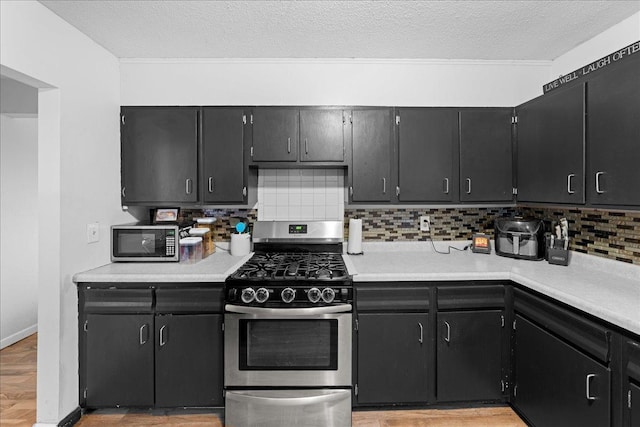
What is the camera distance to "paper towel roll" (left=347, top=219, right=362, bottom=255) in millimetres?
2717

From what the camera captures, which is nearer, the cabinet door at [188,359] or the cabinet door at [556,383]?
the cabinet door at [556,383]

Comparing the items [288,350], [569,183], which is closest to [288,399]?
[288,350]

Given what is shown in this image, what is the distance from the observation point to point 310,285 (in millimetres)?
2057

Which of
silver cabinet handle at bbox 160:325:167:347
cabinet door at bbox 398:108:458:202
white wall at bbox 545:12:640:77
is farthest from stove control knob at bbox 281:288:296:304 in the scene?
white wall at bbox 545:12:640:77

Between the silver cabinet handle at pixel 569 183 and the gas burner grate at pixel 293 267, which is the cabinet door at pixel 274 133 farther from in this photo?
the silver cabinet handle at pixel 569 183

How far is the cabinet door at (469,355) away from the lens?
2.17 metres

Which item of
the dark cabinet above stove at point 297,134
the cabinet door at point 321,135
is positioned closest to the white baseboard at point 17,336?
the dark cabinet above stove at point 297,134

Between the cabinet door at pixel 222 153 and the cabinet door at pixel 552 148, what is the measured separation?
2.18m

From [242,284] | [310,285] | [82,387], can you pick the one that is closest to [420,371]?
[310,285]

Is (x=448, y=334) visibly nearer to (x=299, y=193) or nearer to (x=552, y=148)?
(x=552, y=148)

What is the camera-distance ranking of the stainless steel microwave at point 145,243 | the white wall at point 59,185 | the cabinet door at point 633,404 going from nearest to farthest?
the cabinet door at point 633,404 → the white wall at point 59,185 → the stainless steel microwave at point 145,243

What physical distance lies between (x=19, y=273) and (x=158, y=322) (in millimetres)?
2512

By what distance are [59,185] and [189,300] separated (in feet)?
3.59

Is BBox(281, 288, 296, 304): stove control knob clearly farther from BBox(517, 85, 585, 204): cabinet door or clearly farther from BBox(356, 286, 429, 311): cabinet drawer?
BBox(517, 85, 585, 204): cabinet door
